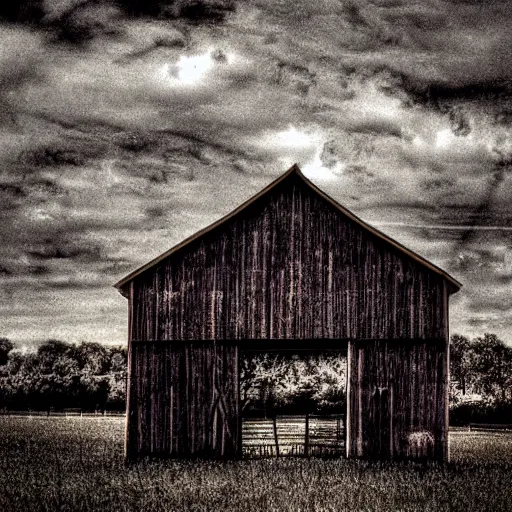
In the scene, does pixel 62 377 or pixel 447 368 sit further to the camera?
pixel 62 377

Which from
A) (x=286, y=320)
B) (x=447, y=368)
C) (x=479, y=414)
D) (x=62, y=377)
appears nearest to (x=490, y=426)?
(x=479, y=414)

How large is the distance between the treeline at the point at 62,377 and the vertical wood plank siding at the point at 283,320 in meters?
46.8

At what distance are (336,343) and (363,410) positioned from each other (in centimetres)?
233

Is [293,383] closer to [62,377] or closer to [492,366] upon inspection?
[492,366]

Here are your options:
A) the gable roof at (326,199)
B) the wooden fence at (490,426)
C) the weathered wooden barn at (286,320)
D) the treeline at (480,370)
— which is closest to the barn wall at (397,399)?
the weathered wooden barn at (286,320)

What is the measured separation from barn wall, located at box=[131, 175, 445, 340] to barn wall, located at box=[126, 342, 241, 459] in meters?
0.51

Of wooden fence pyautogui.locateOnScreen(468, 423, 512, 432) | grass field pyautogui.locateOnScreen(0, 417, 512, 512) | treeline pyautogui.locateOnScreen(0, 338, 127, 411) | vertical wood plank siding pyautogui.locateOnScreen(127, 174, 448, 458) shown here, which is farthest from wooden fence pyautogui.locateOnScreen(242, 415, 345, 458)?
treeline pyautogui.locateOnScreen(0, 338, 127, 411)

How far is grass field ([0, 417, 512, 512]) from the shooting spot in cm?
1608

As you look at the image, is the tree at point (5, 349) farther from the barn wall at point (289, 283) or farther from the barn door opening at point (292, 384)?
the barn wall at point (289, 283)

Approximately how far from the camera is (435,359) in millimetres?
25016

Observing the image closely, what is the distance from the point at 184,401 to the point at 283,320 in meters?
3.39

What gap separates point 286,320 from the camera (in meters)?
25.4

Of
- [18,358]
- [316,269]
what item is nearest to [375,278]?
[316,269]

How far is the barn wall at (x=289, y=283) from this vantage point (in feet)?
82.8
